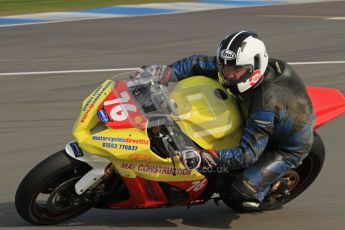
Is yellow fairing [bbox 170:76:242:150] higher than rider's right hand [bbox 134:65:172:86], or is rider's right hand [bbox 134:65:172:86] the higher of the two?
rider's right hand [bbox 134:65:172:86]

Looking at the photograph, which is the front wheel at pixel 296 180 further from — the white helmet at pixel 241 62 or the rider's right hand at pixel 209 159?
the white helmet at pixel 241 62

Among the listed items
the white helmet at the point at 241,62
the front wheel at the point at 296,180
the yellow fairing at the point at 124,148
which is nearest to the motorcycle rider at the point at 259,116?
the white helmet at the point at 241,62

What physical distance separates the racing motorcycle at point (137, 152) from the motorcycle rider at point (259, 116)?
13 centimetres

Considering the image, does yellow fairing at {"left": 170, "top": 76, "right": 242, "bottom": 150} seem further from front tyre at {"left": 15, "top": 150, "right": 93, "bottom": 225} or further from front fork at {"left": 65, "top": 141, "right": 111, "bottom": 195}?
front tyre at {"left": 15, "top": 150, "right": 93, "bottom": 225}

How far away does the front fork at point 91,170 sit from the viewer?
614cm

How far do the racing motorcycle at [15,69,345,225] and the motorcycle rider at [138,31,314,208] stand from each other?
0.44 feet

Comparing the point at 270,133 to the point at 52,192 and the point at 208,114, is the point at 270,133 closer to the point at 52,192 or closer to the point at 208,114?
the point at 208,114

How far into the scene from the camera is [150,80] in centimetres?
619

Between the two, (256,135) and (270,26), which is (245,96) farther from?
(270,26)

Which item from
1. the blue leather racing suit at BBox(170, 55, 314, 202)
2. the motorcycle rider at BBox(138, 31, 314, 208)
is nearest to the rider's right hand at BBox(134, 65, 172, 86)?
the motorcycle rider at BBox(138, 31, 314, 208)

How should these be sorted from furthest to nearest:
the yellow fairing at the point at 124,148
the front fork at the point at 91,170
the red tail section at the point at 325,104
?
the red tail section at the point at 325,104
the front fork at the point at 91,170
the yellow fairing at the point at 124,148

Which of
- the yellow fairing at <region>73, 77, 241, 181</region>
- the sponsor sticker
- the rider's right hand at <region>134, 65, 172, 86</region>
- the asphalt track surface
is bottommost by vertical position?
the asphalt track surface

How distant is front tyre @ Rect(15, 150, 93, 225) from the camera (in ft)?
20.2

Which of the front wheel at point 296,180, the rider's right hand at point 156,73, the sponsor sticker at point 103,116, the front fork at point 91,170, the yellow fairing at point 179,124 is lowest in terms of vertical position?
the front wheel at point 296,180
